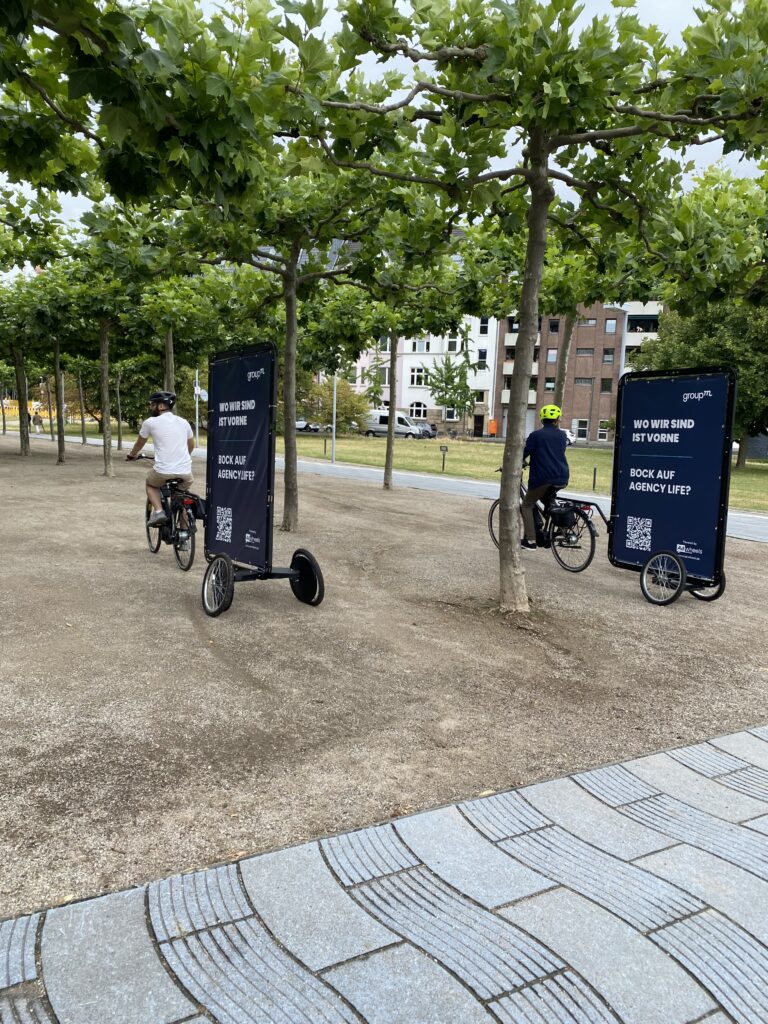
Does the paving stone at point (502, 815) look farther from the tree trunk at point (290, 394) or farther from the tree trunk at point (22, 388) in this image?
the tree trunk at point (22, 388)

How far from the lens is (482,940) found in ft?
8.54

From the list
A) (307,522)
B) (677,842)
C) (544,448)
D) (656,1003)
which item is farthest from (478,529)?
(656,1003)

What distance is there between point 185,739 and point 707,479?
19.6 ft

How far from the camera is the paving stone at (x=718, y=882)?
2785 mm

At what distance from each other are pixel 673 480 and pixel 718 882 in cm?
586

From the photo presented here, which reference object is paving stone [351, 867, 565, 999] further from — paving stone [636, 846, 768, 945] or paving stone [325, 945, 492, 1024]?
paving stone [636, 846, 768, 945]

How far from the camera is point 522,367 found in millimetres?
7211

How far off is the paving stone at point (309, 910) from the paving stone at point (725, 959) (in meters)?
0.95

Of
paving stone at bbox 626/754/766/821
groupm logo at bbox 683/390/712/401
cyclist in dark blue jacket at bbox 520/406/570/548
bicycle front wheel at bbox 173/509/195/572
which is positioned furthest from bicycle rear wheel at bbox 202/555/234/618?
groupm logo at bbox 683/390/712/401

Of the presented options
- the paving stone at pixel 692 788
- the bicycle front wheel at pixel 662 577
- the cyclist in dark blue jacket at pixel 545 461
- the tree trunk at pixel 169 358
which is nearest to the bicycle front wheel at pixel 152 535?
the cyclist in dark blue jacket at pixel 545 461

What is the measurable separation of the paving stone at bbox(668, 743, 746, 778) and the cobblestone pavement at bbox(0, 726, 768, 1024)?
59 centimetres

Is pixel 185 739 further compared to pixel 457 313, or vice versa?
pixel 457 313

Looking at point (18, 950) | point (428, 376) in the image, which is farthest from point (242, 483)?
point (428, 376)

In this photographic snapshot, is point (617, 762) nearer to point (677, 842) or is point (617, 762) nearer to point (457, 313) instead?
point (677, 842)
